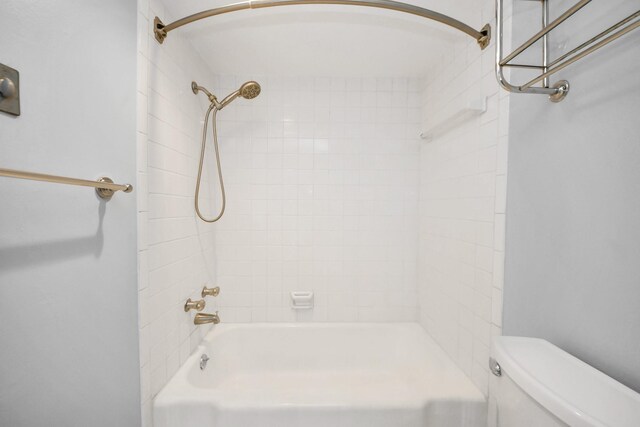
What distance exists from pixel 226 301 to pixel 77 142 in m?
1.46

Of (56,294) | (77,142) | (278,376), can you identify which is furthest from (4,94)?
(278,376)

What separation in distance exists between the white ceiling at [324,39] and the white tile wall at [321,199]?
0.16 m

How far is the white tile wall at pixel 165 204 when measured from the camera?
3.71 feet

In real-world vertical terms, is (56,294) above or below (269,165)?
below

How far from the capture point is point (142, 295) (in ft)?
3.67

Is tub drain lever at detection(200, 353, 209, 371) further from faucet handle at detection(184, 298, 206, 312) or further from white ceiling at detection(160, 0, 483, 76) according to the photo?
white ceiling at detection(160, 0, 483, 76)

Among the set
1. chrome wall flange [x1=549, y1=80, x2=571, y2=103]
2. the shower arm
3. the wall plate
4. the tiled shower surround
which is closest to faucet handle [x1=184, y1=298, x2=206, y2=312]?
the tiled shower surround

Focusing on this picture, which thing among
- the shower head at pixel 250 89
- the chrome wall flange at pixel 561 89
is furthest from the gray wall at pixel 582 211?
the shower head at pixel 250 89

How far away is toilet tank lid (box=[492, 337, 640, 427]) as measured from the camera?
0.62 meters

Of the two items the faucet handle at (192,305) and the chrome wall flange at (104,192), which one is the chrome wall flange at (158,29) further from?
the faucet handle at (192,305)

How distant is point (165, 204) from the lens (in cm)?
133

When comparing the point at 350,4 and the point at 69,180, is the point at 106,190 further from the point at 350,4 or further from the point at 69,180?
the point at 350,4

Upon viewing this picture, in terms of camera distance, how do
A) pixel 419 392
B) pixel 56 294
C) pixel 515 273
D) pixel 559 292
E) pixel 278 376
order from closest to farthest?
pixel 56 294, pixel 559 292, pixel 515 273, pixel 419 392, pixel 278 376

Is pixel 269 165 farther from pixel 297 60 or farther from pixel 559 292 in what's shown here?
pixel 559 292
